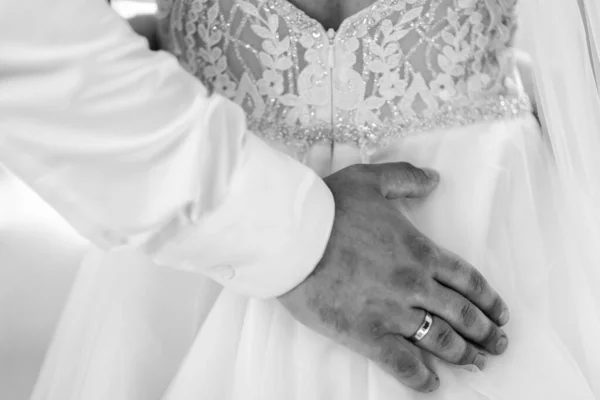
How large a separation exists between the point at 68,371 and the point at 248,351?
0.18 m

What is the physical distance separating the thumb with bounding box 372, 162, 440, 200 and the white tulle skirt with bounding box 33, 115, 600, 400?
19 millimetres

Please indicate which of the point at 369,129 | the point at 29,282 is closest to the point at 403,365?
the point at 369,129

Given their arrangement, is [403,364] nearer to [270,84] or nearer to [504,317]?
[504,317]

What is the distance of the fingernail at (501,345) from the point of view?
21.6 inches

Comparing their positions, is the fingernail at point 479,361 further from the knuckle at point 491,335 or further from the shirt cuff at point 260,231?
the shirt cuff at point 260,231

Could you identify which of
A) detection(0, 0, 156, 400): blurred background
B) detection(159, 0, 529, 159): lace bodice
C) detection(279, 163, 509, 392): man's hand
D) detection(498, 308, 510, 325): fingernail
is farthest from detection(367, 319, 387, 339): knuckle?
detection(0, 0, 156, 400): blurred background

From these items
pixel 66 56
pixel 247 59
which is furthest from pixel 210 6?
pixel 66 56

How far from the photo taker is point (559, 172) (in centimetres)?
63

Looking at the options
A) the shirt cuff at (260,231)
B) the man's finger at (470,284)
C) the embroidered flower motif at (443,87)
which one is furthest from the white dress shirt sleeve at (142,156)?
the embroidered flower motif at (443,87)

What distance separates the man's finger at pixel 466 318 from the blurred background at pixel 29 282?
1.43 ft

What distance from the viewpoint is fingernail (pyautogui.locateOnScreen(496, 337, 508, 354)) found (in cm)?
55

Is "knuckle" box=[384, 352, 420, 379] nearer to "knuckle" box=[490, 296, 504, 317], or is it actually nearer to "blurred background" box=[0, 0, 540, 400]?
"knuckle" box=[490, 296, 504, 317]

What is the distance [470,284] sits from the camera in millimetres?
555

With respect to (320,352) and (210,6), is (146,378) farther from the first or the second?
(210,6)
